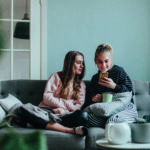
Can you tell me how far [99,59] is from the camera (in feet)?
7.55

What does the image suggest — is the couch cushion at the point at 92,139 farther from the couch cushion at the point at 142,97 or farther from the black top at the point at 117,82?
the couch cushion at the point at 142,97

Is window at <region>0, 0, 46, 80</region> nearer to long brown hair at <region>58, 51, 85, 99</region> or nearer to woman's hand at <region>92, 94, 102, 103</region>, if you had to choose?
long brown hair at <region>58, 51, 85, 99</region>

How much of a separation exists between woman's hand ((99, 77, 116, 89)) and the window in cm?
76

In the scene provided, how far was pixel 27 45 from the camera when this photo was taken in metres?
2.83

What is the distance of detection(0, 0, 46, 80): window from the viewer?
9.11 feet

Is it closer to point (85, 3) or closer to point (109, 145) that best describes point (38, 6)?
point (85, 3)

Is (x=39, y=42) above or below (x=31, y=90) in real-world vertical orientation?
above

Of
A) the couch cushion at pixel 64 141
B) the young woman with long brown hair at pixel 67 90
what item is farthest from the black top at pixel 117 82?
the couch cushion at pixel 64 141

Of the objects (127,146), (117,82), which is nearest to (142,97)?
(117,82)

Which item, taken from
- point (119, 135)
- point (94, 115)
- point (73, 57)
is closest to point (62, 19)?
point (73, 57)

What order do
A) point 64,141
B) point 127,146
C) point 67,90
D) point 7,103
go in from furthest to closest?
1. point 67,90
2. point 7,103
3. point 64,141
4. point 127,146

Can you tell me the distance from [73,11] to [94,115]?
4.20 feet

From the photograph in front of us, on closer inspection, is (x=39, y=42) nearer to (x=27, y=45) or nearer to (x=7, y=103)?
(x=27, y=45)

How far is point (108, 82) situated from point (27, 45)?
1.03 meters
